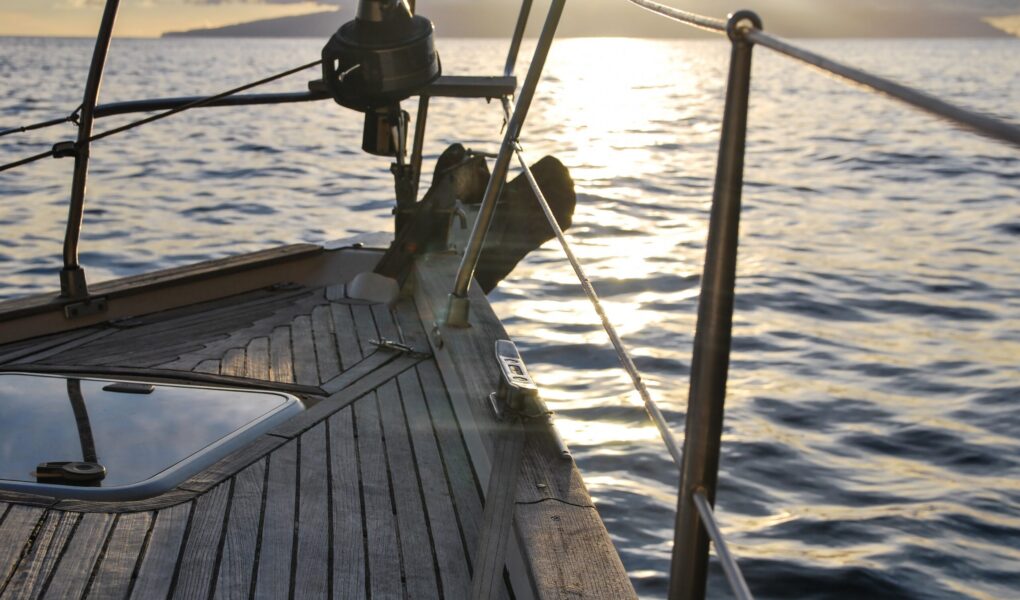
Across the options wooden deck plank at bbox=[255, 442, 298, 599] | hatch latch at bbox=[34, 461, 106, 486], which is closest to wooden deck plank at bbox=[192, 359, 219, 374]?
wooden deck plank at bbox=[255, 442, 298, 599]

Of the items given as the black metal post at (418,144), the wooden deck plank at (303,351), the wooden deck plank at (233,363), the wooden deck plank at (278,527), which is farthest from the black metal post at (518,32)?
the wooden deck plank at (278,527)

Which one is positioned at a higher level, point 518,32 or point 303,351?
point 518,32

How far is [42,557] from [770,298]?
7400 millimetres

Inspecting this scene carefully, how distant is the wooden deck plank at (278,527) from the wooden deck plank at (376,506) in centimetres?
15

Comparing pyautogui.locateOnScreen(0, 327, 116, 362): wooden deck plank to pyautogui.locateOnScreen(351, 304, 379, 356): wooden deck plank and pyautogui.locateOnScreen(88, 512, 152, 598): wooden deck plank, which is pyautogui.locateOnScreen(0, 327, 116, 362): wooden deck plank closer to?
pyautogui.locateOnScreen(351, 304, 379, 356): wooden deck plank

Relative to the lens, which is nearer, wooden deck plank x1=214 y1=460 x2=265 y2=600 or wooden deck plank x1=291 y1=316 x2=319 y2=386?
wooden deck plank x1=214 y1=460 x2=265 y2=600

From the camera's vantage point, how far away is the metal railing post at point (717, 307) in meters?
1.09

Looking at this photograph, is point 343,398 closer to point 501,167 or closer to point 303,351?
point 303,351

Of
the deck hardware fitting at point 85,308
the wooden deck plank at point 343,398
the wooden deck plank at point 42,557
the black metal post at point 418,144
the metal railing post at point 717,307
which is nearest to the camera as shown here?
the metal railing post at point 717,307

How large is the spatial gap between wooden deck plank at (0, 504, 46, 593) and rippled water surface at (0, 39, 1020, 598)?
1766 millimetres

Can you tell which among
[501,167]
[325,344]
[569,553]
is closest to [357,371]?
[325,344]

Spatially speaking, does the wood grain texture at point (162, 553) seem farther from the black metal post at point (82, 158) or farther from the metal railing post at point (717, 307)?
the black metal post at point (82, 158)

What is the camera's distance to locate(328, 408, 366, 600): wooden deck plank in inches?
78.9

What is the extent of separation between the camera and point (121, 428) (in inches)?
103
